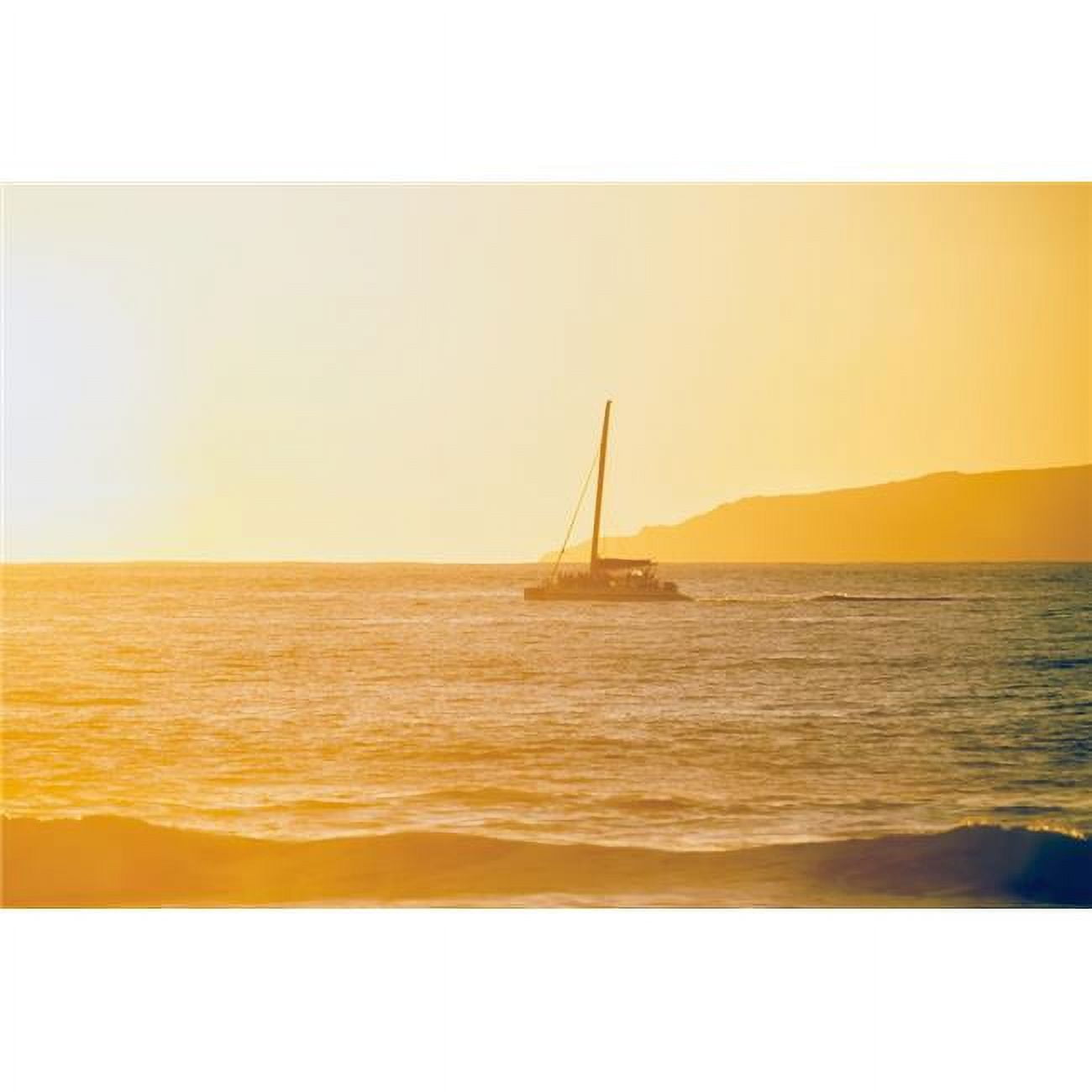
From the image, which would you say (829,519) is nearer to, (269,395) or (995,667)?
(995,667)

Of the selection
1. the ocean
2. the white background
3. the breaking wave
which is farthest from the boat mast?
the breaking wave

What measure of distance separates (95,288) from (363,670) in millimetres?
1711

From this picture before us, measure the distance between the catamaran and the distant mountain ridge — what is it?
1.6 inches

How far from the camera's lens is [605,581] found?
16.7ft

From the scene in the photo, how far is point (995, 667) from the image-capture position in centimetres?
492

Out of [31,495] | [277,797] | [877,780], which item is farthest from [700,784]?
[31,495]

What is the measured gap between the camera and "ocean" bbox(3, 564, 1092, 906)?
4574 millimetres
